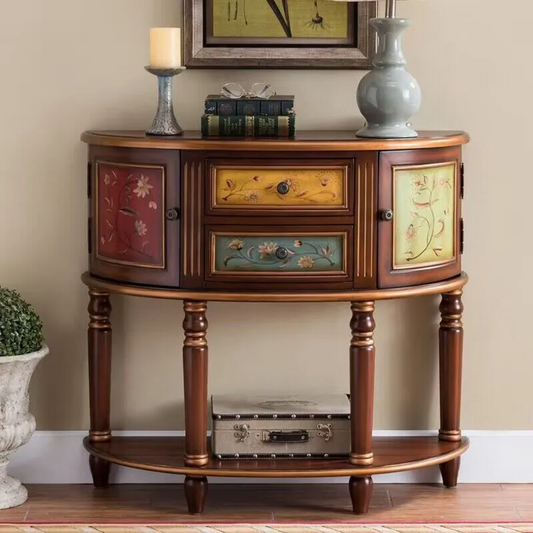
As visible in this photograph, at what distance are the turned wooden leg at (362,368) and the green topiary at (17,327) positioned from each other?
83cm

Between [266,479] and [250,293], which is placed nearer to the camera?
[250,293]

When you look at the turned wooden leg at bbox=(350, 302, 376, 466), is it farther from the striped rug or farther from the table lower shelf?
the striped rug

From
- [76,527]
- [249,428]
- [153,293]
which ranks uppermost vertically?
[153,293]

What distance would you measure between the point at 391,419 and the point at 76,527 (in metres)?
0.94

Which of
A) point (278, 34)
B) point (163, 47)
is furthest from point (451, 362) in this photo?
point (163, 47)

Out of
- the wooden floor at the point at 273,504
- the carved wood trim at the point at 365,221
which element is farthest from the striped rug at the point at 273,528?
the carved wood trim at the point at 365,221

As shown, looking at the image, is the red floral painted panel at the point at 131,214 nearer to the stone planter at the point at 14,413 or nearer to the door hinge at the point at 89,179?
the door hinge at the point at 89,179

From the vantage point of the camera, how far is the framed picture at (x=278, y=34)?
10.2 ft

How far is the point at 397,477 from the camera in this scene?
10.6ft

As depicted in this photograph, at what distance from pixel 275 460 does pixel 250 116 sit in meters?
0.89

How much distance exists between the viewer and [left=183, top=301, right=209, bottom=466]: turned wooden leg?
2842mm

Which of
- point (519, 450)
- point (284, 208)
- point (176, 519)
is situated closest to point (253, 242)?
point (284, 208)

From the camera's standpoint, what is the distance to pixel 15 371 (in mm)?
2957

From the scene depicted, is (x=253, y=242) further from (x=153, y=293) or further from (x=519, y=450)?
(x=519, y=450)
